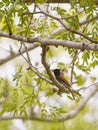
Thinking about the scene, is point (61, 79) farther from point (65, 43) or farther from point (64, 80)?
point (65, 43)

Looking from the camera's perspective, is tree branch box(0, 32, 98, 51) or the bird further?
the bird

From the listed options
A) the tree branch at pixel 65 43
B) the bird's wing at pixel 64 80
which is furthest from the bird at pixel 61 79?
the tree branch at pixel 65 43

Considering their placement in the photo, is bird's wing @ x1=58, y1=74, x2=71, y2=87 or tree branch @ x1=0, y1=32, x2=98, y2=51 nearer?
tree branch @ x1=0, y1=32, x2=98, y2=51

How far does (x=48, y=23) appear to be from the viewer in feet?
9.41

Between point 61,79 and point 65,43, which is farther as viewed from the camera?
point 61,79

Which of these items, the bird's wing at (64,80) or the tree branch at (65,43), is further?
the bird's wing at (64,80)

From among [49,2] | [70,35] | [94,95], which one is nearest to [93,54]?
[70,35]

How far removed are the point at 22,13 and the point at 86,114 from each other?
3943 mm

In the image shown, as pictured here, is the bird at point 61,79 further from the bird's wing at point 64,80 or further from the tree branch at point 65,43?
the tree branch at point 65,43

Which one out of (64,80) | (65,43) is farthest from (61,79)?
(65,43)

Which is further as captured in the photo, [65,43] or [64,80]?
[64,80]

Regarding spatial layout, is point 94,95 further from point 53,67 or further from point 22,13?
point 22,13

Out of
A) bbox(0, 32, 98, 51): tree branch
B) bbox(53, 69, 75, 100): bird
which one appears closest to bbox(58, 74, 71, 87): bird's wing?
bbox(53, 69, 75, 100): bird

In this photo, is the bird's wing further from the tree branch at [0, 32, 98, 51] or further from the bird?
the tree branch at [0, 32, 98, 51]
